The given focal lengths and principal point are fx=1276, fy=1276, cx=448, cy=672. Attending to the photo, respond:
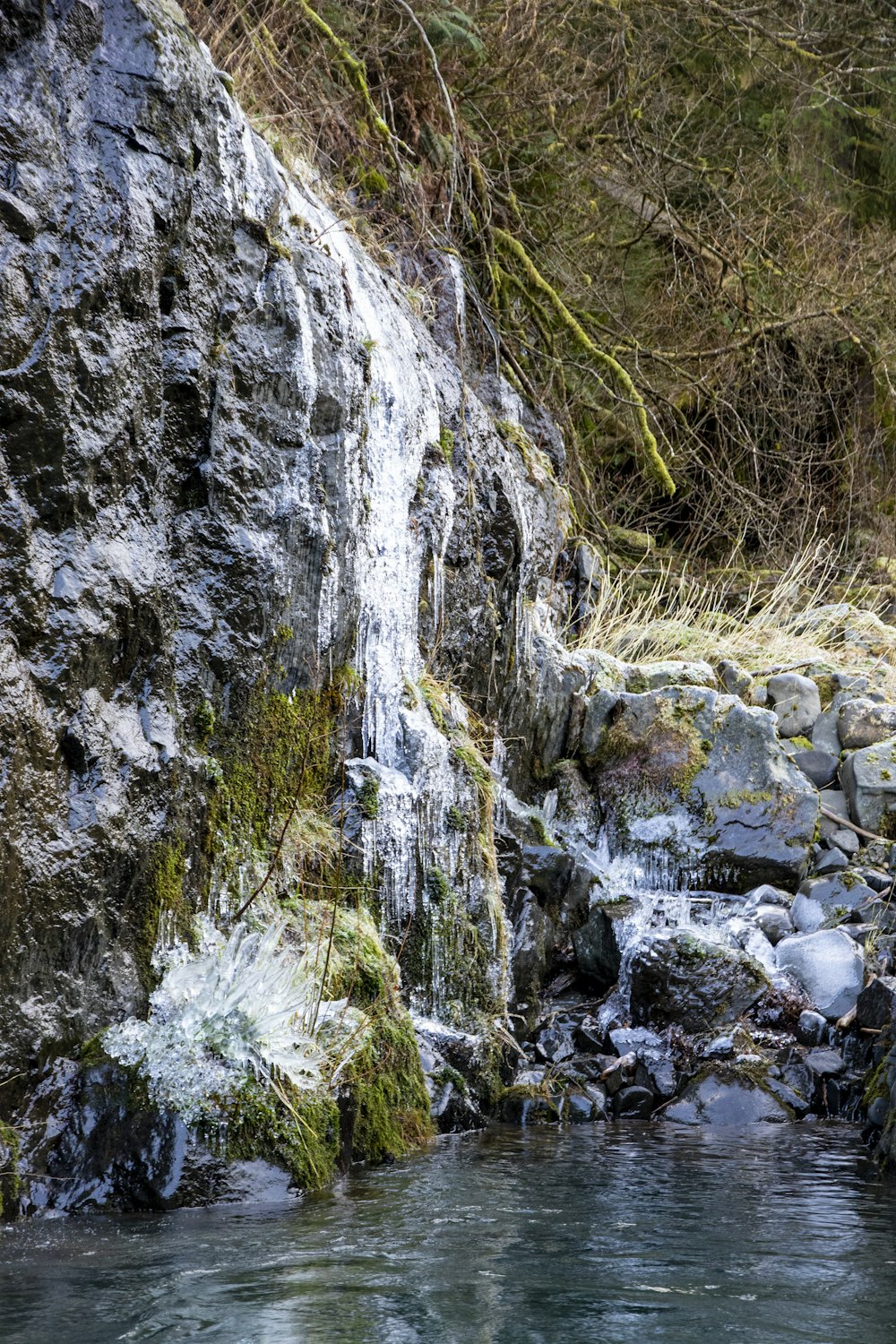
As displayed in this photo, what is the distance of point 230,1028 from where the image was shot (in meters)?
4.43

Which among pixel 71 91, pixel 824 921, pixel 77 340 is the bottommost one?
pixel 824 921

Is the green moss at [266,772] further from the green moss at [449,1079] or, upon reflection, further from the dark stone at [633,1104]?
the dark stone at [633,1104]

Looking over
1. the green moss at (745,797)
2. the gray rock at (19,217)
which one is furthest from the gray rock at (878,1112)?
the gray rock at (19,217)

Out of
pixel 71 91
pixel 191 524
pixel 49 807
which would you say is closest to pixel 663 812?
pixel 191 524

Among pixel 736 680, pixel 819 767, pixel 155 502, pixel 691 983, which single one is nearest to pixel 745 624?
pixel 736 680

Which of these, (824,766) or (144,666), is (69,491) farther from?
(824,766)

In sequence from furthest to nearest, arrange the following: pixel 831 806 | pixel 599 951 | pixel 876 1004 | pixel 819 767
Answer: pixel 819 767 < pixel 831 806 < pixel 599 951 < pixel 876 1004

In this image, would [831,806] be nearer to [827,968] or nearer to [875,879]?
[875,879]

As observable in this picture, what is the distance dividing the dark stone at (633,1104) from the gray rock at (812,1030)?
110 cm

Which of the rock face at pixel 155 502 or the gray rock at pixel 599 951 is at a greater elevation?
the rock face at pixel 155 502

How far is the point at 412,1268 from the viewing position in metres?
3.41

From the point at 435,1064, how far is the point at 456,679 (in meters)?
2.69

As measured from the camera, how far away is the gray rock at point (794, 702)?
9.71 meters

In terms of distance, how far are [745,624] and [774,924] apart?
3.80m
